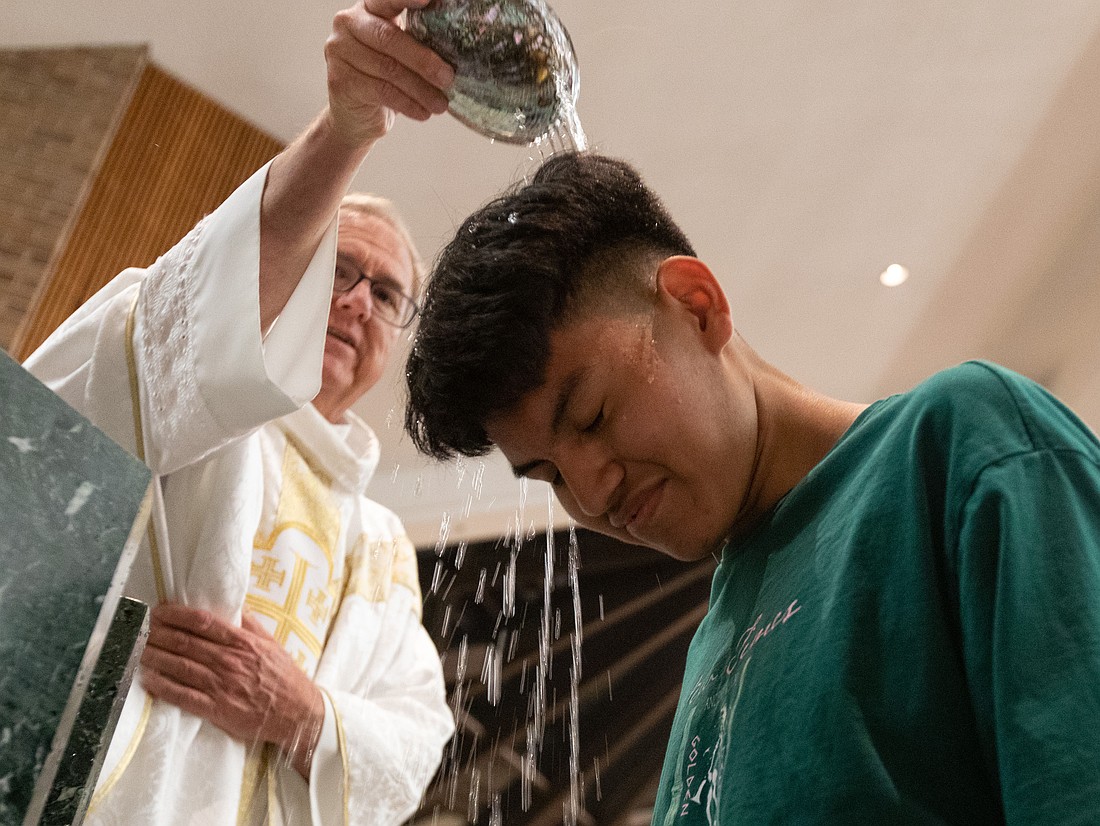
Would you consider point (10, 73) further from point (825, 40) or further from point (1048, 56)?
point (1048, 56)

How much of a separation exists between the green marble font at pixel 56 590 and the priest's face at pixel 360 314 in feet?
3.79

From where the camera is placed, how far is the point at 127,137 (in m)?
2.96

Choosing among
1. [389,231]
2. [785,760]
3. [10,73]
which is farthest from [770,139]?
[785,760]

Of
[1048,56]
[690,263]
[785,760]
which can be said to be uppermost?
[1048,56]

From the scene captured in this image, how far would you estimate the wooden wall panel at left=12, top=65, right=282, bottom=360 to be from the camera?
2.49 metres

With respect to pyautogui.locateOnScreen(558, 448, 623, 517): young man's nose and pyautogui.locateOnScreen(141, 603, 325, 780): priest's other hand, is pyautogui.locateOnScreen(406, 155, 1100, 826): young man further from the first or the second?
pyautogui.locateOnScreen(141, 603, 325, 780): priest's other hand

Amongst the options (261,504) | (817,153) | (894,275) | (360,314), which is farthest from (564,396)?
(894,275)

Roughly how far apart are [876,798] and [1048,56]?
3.23m

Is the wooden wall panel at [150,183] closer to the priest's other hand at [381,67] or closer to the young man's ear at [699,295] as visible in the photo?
the priest's other hand at [381,67]

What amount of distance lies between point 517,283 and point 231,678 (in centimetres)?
75

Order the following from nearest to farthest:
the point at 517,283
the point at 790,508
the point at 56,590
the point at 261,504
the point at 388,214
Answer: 1. the point at 56,590
2. the point at 790,508
3. the point at 517,283
4. the point at 261,504
5. the point at 388,214

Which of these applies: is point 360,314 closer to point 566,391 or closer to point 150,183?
point 566,391

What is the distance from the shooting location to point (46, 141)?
9.18ft

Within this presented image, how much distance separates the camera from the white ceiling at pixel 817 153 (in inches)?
120
